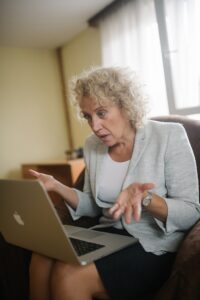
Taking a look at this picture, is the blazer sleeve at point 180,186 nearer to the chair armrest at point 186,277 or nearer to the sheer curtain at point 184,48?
the chair armrest at point 186,277

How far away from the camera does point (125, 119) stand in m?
1.24

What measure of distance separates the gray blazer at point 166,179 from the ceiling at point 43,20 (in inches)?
65.9

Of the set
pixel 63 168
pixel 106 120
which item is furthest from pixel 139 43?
pixel 106 120

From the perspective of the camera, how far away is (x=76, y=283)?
945 millimetres

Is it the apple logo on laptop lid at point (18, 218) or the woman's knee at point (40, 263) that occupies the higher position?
the apple logo on laptop lid at point (18, 218)

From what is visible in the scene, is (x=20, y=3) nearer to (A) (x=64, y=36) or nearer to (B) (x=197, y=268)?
(A) (x=64, y=36)

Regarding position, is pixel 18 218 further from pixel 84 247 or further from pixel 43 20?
pixel 43 20

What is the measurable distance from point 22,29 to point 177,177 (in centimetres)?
236

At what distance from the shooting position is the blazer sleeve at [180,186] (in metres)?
1.02

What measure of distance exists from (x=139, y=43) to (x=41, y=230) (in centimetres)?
193

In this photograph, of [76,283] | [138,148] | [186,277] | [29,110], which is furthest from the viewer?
[29,110]

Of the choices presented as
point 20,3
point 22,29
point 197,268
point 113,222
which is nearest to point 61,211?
point 113,222

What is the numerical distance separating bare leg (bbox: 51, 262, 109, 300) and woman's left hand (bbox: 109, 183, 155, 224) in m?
0.23

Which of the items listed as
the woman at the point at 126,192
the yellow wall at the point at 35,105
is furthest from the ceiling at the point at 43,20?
the woman at the point at 126,192
